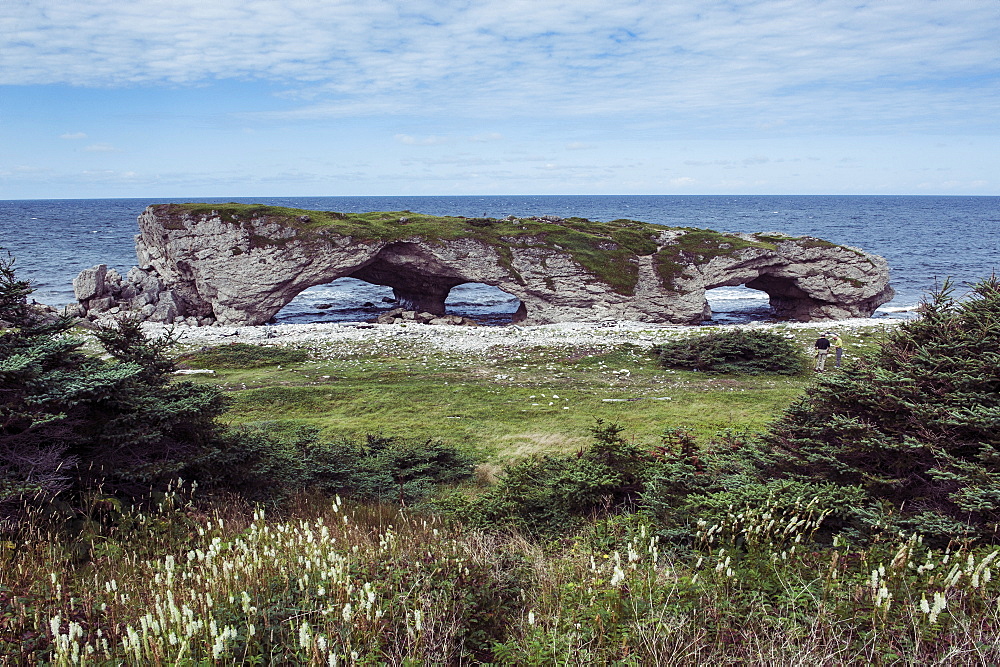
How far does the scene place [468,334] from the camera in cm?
3102

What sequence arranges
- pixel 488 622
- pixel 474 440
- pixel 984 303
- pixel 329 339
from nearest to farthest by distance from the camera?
pixel 488 622, pixel 984 303, pixel 474 440, pixel 329 339

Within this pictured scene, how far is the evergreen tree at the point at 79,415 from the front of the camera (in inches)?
280

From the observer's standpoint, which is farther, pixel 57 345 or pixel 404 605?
pixel 57 345

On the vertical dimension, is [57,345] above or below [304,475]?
above

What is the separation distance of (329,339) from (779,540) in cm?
2614

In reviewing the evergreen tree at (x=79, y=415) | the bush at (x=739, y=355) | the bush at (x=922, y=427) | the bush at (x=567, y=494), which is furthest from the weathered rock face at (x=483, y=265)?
the evergreen tree at (x=79, y=415)

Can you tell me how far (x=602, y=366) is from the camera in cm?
2331

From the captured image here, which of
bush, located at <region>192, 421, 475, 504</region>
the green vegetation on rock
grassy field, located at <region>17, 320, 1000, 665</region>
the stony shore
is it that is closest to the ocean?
bush, located at <region>192, 421, 475, 504</region>

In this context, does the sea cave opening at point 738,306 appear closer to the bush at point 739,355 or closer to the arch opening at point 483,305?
the arch opening at point 483,305

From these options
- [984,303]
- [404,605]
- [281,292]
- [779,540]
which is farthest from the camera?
[281,292]

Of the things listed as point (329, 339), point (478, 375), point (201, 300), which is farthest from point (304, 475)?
point (201, 300)

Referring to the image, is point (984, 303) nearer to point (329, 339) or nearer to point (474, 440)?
point (474, 440)

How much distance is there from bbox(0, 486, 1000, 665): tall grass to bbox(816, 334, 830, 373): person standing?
1650cm

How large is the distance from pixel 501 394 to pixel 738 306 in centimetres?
3312
